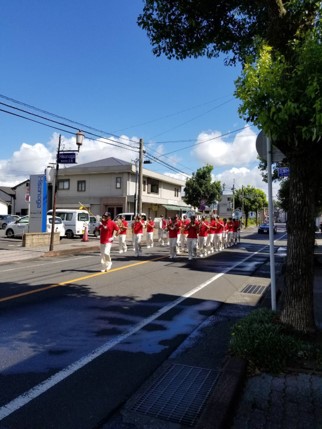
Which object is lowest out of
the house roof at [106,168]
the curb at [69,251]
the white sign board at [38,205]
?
the curb at [69,251]

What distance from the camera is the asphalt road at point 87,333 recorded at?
3.69m

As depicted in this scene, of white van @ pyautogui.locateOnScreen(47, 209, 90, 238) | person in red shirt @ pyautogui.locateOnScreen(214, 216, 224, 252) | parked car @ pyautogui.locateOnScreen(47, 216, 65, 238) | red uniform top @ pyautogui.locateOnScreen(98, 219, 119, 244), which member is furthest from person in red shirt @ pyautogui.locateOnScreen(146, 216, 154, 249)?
red uniform top @ pyautogui.locateOnScreen(98, 219, 119, 244)

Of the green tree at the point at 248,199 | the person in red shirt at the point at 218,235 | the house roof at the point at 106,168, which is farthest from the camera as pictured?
the green tree at the point at 248,199

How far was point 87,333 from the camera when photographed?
5848 millimetres

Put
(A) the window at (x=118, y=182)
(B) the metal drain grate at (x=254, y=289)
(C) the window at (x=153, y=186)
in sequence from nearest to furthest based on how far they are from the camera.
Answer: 1. (B) the metal drain grate at (x=254, y=289)
2. (A) the window at (x=118, y=182)
3. (C) the window at (x=153, y=186)

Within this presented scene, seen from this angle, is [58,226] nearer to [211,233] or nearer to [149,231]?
[149,231]

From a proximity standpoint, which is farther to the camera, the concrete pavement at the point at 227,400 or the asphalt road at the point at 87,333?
the asphalt road at the point at 87,333

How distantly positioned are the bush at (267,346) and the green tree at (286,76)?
0.39 metres

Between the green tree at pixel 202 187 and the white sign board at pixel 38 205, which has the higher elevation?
the green tree at pixel 202 187

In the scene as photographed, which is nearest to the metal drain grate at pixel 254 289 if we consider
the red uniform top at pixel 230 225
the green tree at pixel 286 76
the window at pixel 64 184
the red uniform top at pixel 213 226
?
the green tree at pixel 286 76

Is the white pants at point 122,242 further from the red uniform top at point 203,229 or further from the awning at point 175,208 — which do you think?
the awning at point 175,208

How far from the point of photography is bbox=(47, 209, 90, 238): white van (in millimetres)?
28453

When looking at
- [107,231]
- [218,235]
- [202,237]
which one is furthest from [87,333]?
[218,235]

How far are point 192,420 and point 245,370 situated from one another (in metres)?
0.96
